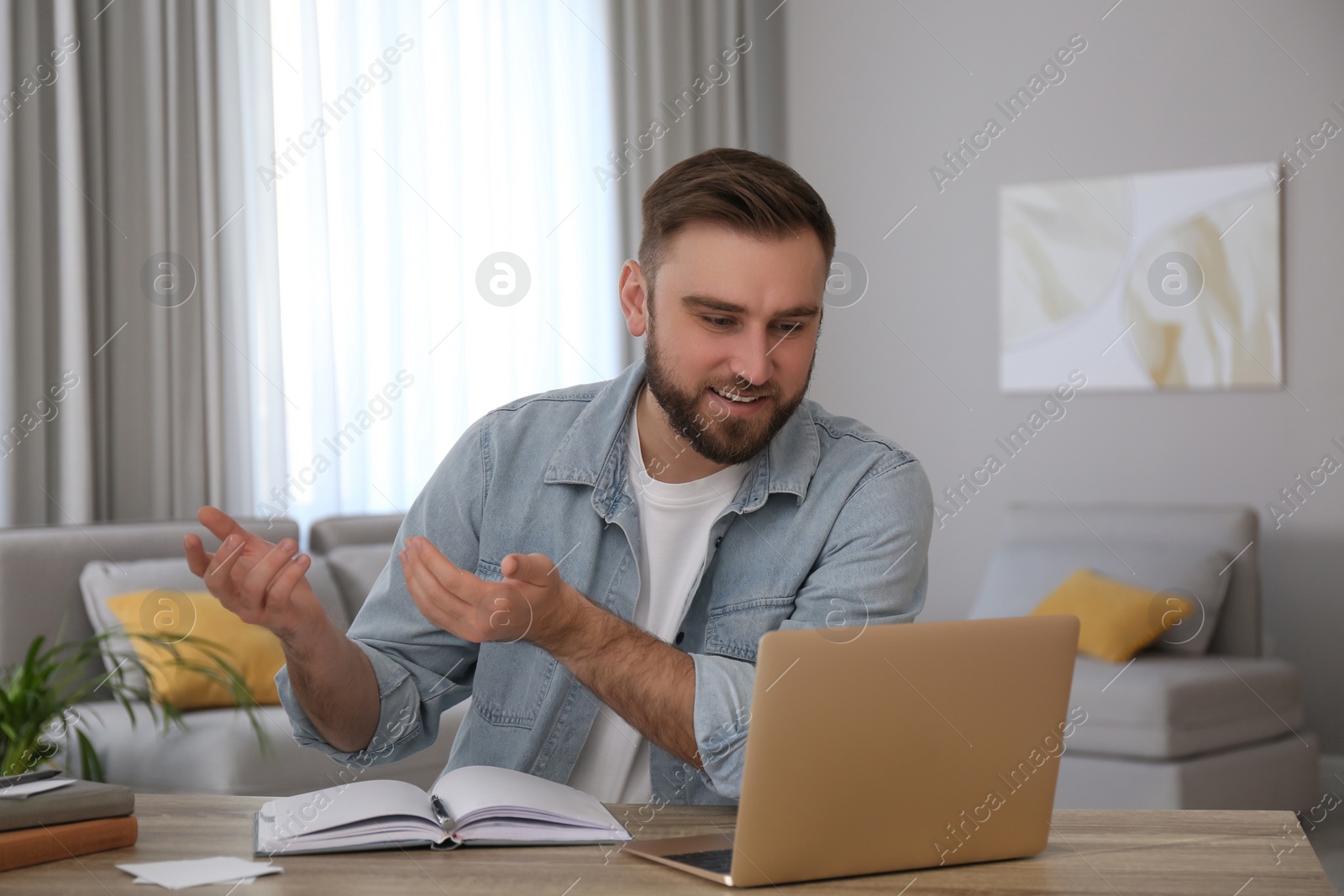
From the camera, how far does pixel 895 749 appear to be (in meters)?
0.94

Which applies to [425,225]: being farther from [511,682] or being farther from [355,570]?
[511,682]

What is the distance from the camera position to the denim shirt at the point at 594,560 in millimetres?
1395

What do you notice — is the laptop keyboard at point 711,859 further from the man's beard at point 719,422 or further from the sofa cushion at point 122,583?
the sofa cushion at point 122,583

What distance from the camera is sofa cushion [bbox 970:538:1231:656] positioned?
3520mm

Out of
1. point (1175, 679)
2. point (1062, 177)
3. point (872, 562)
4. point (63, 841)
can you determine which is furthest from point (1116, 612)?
point (63, 841)

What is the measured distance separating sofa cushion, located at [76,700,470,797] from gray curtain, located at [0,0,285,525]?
718 mm

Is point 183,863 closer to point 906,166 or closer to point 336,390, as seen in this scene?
point 336,390

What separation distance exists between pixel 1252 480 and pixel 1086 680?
1.17m

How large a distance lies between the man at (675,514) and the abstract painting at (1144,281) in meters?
2.89

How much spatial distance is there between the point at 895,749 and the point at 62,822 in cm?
69

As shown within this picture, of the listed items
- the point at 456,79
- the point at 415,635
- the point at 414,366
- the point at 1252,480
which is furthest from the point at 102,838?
the point at 1252,480

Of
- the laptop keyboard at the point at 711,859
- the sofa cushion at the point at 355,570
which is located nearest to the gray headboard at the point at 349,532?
the sofa cushion at the point at 355,570

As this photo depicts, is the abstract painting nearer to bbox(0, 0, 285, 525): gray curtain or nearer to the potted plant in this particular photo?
bbox(0, 0, 285, 525): gray curtain

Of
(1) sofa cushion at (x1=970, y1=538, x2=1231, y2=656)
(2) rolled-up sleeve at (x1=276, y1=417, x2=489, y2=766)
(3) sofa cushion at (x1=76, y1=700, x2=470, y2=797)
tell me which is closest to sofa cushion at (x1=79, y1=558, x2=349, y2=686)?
(3) sofa cushion at (x1=76, y1=700, x2=470, y2=797)
